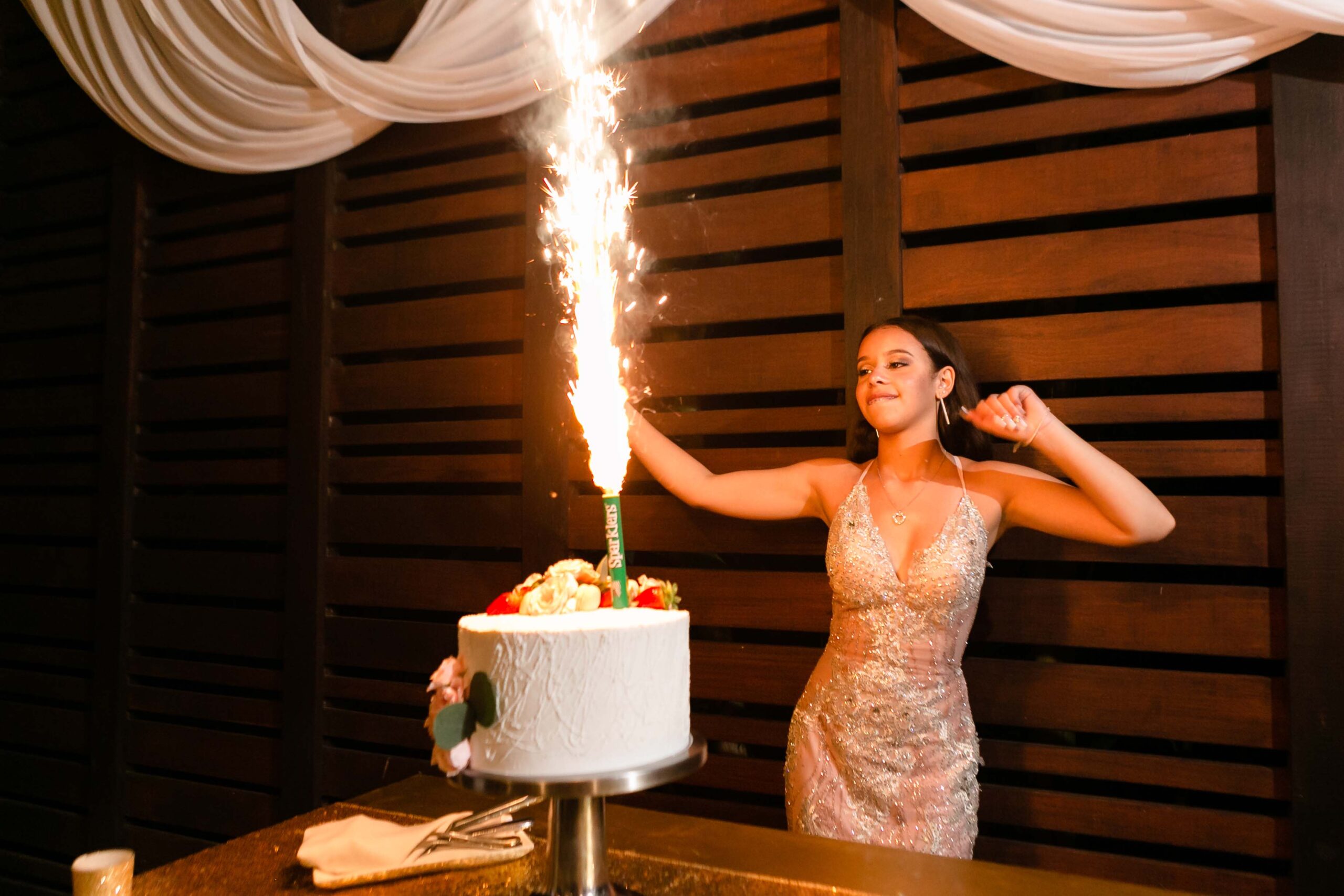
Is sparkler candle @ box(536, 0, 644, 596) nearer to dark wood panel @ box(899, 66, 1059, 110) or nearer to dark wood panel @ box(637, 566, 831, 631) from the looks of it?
dark wood panel @ box(637, 566, 831, 631)

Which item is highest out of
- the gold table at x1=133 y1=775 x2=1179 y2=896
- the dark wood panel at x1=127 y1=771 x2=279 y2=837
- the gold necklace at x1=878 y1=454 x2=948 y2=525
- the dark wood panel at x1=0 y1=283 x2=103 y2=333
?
the dark wood panel at x1=0 y1=283 x2=103 y2=333

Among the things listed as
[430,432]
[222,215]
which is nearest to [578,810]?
[430,432]

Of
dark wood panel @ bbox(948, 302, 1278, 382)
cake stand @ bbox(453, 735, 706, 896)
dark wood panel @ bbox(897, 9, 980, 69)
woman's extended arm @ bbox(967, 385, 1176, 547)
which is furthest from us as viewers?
dark wood panel @ bbox(897, 9, 980, 69)

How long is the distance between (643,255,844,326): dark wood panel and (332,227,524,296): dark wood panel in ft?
2.04

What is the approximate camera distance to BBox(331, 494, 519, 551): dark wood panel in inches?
138

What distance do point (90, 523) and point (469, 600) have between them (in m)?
2.14

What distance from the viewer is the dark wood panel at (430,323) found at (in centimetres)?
354

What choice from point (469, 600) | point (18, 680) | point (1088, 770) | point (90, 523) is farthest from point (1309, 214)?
point (18, 680)

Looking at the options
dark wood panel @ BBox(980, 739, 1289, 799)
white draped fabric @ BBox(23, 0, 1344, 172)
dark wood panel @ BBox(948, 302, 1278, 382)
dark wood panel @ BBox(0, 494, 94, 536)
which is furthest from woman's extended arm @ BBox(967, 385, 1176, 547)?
dark wood panel @ BBox(0, 494, 94, 536)

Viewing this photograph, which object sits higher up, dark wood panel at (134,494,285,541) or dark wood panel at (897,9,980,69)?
dark wood panel at (897,9,980,69)

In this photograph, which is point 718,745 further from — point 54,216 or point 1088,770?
point 54,216

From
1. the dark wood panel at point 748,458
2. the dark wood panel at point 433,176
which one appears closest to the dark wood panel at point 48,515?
the dark wood panel at point 433,176

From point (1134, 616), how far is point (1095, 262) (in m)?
1.07

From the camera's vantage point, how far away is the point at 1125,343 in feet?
8.82
